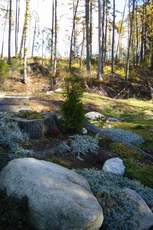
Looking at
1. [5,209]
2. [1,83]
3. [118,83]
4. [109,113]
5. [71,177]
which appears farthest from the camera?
[118,83]

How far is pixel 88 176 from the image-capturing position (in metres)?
8.48

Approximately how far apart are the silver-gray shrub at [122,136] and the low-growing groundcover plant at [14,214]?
6.66m

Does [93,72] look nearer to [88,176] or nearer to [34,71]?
[34,71]

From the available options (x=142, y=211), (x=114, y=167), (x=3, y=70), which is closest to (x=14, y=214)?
(x=142, y=211)

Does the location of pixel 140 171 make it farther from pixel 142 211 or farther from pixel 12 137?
pixel 12 137

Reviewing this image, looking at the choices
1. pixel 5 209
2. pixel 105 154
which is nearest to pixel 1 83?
pixel 105 154

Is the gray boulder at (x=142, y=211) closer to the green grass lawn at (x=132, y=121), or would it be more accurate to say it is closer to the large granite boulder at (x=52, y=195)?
the large granite boulder at (x=52, y=195)

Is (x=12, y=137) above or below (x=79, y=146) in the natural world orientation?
above

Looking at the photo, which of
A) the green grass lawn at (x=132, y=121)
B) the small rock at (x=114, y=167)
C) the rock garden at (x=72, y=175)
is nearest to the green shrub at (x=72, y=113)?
the rock garden at (x=72, y=175)

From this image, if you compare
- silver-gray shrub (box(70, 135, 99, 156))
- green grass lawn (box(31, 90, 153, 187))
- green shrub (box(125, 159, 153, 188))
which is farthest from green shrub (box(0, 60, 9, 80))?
green shrub (box(125, 159, 153, 188))

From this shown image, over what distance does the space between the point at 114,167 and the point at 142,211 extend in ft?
7.53

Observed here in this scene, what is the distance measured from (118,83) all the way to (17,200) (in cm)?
2590

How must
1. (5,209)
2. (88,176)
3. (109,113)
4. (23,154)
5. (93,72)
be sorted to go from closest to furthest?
(5,209) < (88,176) < (23,154) < (109,113) < (93,72)

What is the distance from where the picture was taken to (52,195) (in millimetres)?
6406
